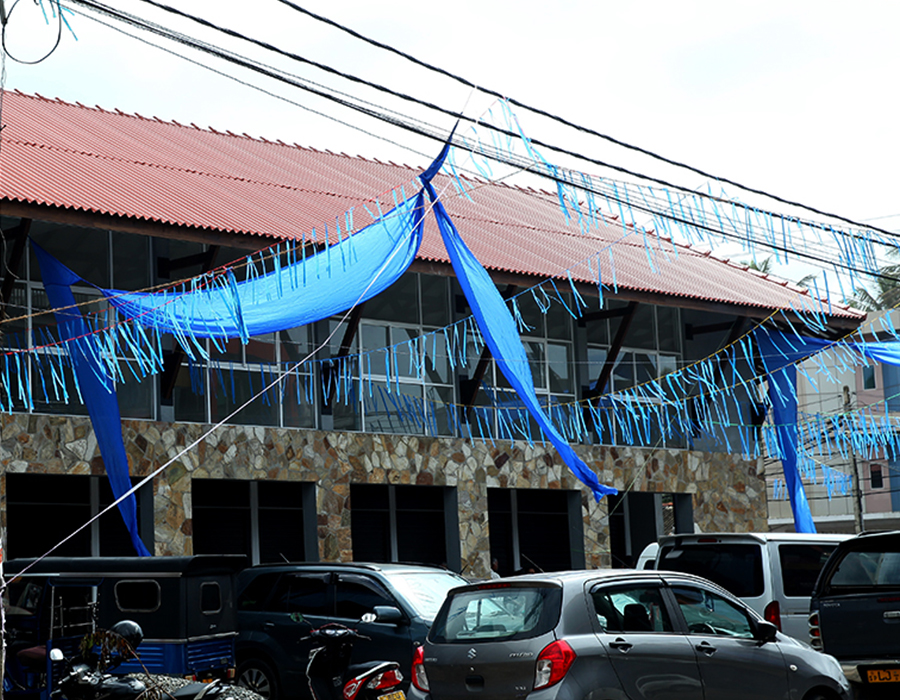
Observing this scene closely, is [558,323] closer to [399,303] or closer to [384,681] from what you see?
[399,303]

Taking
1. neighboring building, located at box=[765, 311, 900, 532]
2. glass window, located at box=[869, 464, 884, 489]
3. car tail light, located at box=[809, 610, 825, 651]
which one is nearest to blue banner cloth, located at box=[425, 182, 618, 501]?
car tail light, located at box=[809, 610, 825, 651]

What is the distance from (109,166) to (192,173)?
187 cm

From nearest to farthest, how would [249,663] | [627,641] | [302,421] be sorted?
[627,641], [249,663], [302,421]

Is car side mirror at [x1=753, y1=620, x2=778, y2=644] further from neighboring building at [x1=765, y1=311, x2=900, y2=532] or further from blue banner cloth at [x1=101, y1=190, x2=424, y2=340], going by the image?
neighboring building at [x1=765, y1=311, x2=900, y2=532]

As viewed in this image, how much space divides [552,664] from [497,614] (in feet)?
2.37

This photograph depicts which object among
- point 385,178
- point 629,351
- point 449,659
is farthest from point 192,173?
point 449,659

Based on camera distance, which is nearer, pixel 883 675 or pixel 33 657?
pixel 883 675

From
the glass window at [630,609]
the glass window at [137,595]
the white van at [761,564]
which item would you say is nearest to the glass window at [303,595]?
the glass window at [137,595]

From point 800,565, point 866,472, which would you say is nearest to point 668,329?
point 800,565

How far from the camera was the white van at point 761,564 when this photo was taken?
13.7 metres

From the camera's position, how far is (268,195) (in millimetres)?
21172

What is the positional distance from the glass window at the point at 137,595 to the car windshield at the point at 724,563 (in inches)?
230

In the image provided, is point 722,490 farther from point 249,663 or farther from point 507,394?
point 249,663

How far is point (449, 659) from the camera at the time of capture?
28.6ft
